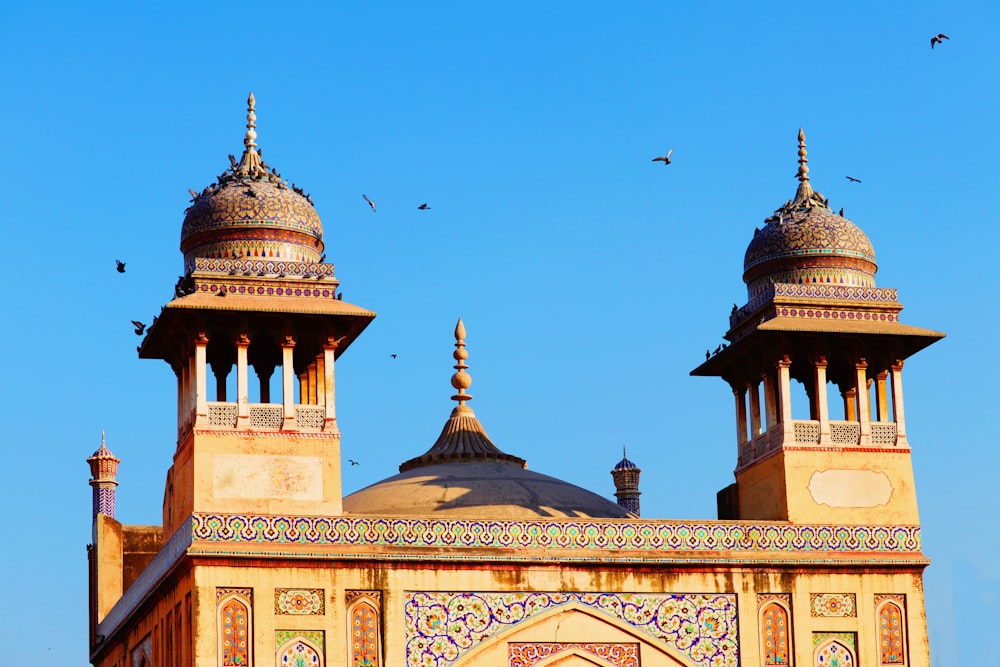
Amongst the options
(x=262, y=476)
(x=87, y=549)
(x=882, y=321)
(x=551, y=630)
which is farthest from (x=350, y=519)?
(x=87, y=549)

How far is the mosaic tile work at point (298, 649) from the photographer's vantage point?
22.6 meters

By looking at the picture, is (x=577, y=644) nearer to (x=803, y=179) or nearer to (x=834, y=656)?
(x=834, y=656)

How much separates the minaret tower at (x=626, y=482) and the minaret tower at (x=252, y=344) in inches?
529

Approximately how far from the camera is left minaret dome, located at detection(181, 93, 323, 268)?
24656 mm

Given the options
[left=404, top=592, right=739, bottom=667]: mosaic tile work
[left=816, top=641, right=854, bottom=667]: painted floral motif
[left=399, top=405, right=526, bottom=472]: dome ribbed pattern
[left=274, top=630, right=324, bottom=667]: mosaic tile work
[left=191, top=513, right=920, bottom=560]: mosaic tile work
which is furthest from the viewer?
[left=399, top=405, right=526, bottom=472]: dome ribbed pattern

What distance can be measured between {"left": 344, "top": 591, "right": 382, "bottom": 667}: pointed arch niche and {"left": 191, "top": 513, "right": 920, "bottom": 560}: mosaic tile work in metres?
0.63

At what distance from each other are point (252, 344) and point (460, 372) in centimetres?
402

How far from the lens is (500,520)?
2375 cm

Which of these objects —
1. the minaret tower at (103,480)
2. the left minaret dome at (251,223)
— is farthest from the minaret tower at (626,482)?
the left minaret dome at (251,223)

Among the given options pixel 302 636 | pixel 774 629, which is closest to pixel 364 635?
pixel 302 636

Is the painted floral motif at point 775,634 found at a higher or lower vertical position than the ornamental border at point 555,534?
lower

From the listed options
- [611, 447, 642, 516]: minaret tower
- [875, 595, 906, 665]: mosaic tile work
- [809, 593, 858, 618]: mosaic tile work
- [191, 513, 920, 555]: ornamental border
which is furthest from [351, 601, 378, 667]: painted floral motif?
[611, 447, 642, 516]: minaret tower

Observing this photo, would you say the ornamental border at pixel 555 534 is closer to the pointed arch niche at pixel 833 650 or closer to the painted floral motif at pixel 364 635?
the painted floral motif at pixel 364 635

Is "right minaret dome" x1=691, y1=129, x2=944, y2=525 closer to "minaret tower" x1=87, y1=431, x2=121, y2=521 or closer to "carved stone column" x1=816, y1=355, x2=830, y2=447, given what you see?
"carved stone column" x1=816, y1=355, x2=830, y2=447
